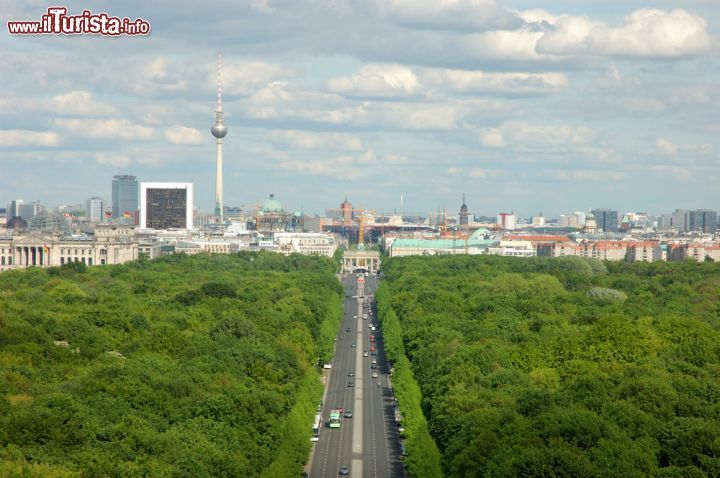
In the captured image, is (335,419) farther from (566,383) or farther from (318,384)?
(566,383)

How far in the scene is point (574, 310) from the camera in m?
135

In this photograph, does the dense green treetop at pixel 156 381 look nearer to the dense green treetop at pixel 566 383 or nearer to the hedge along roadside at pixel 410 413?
the hedge along roadside at pixel 410 413

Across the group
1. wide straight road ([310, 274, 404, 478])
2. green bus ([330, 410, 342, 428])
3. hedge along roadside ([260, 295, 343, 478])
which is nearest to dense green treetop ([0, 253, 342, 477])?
hedge along roadside ([260, 295, 343, 478])

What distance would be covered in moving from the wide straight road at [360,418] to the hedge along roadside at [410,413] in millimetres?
1245

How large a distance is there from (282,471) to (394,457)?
13356 mm

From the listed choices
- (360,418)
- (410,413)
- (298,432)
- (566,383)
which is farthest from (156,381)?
(566,383)

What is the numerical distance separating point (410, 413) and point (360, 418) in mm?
7298

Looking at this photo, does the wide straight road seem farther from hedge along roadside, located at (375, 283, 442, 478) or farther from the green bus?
hedge along roadside, located at (375, 283, 442, 478)

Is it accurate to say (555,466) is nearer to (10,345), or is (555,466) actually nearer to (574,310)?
(10,345)

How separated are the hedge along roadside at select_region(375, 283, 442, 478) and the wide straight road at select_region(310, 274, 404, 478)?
1.24 m

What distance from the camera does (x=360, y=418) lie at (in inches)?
3654

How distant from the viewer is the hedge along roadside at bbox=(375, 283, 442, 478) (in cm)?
7188

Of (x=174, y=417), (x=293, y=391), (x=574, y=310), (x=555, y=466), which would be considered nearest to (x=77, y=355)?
(x=293, y=391)

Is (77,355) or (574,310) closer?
(77,355)
